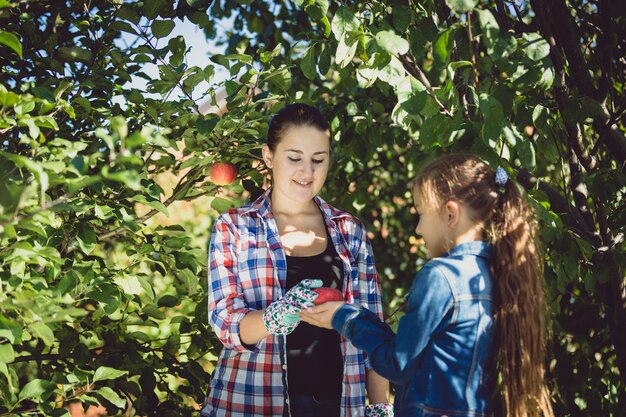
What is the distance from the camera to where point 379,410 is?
1.95 meters

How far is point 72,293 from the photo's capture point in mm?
1984

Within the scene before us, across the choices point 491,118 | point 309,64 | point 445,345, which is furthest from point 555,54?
point 445,345

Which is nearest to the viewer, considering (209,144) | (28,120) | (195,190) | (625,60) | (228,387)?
(28,120)

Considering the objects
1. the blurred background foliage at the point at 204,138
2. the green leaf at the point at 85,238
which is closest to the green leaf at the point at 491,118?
the blurred background foliage at the point at 204,138

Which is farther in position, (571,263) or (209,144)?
(209,144)

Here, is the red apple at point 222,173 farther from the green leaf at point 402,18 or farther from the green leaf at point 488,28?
the green leaf at point 488,28

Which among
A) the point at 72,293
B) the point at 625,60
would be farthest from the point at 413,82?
the point at 625,60

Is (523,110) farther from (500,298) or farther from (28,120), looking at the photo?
(28,120)

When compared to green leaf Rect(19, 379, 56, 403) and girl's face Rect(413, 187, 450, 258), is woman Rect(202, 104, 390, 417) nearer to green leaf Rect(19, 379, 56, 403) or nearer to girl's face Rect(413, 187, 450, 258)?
girl's face Rect(413, 187, 450, 258)

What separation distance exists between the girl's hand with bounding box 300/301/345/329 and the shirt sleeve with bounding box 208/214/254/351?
0.20 meters

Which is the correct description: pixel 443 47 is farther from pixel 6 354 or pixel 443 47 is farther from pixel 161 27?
pixel 6 354

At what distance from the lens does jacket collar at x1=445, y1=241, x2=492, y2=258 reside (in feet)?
5.35

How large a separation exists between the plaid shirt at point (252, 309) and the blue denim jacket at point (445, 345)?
15.1 inches

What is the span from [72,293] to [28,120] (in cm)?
62
